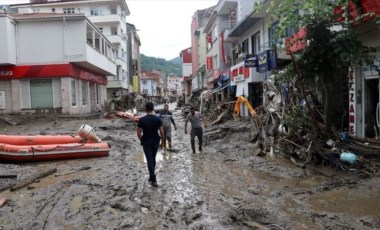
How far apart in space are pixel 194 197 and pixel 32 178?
4.08m

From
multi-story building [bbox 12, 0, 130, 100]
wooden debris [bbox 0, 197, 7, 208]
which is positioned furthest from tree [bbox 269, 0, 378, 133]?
multi-story building [bbox 12, 0, 130, 100]

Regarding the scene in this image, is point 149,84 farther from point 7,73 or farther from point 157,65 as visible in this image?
point 157,65

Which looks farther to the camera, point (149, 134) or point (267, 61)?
point (267, 61)

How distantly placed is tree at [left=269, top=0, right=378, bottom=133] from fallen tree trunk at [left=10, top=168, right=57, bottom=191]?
6612 millimetres

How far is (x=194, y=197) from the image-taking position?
736cm

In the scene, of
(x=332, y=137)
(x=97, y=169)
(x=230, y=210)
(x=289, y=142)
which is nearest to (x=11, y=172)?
(x=97, y=169)

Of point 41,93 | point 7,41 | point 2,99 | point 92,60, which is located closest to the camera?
point 7,41

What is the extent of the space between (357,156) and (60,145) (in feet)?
27.3

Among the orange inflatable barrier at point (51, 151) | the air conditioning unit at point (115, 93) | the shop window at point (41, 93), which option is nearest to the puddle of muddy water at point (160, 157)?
the orange inflatable barrier at point (51, 151)

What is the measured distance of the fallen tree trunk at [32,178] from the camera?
831 centimetres

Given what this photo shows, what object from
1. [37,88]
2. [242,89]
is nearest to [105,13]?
[37,88]

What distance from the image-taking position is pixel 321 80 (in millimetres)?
9938

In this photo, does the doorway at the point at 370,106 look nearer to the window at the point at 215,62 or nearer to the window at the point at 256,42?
the window at the point at 256,42

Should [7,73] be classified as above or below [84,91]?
above
